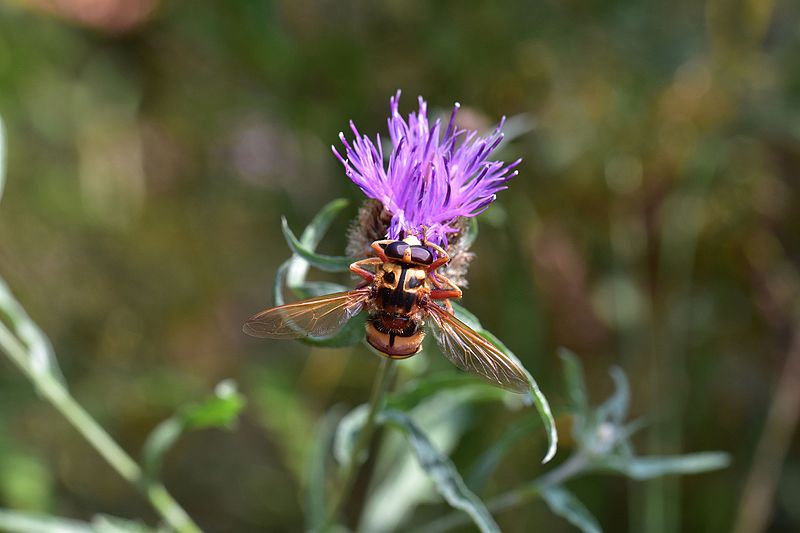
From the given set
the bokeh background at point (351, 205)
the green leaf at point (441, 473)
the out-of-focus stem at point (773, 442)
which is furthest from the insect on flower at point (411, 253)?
the out-of-focus stem at point (773, 442)

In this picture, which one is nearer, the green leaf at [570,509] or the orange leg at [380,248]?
the orange leg at [380,248]

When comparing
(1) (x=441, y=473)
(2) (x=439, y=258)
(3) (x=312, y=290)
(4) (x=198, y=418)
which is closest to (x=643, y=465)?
(1) (x=441, y=473)

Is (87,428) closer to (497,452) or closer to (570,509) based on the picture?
(497,452)

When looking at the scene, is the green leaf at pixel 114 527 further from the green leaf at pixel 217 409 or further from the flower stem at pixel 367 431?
the flower stem at pixel 367 431

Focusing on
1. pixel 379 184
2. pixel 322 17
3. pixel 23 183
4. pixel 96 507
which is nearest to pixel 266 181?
pixel 322 17

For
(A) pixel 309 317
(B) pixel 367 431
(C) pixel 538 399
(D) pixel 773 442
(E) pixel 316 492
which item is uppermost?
(A) pixel 309 317

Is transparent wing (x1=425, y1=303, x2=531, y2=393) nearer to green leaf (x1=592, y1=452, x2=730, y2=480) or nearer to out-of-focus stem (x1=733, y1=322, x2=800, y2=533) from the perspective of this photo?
green leaf (x1=592, y1=452, x2=730, y2=480)

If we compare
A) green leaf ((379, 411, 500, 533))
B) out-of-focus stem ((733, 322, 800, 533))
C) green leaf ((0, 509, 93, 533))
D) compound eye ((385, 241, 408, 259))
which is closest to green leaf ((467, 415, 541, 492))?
green leaf ((379, 411, 500, 533))

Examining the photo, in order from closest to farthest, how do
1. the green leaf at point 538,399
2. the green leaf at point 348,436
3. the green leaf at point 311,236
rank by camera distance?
the green leaf at point 538,399, the green leaf at point 311,236, the green leaf at point 348,436
